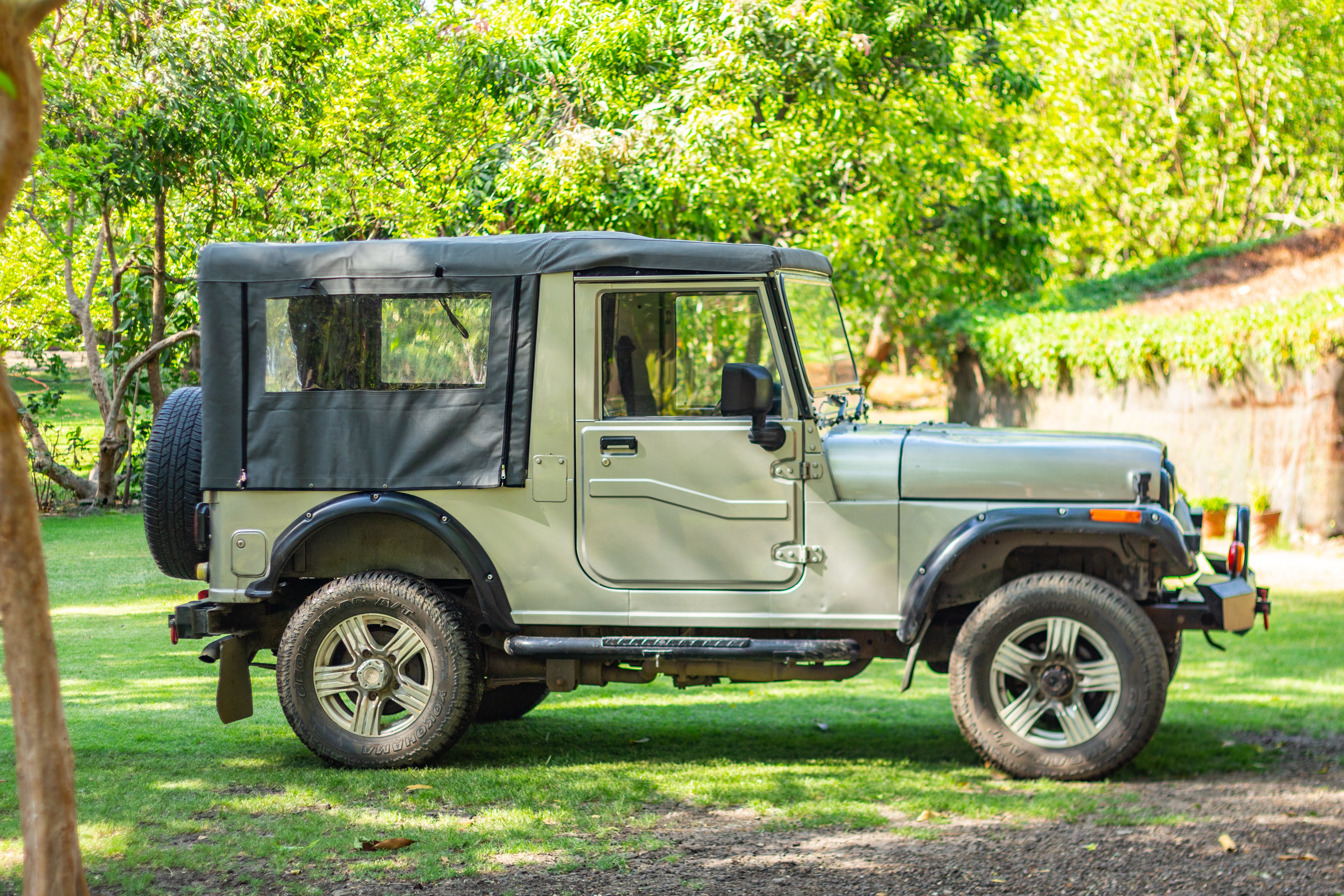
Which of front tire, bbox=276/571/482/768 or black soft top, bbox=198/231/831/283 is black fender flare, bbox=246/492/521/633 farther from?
black soft top, bbox=198/231/831/283

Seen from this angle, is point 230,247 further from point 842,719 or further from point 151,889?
point 842,719

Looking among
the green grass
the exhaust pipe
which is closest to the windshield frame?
the exhaust pipe

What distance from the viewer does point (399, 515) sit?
603 cm

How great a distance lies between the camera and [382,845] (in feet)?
15.9

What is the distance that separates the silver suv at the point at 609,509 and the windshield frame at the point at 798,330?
2 cm

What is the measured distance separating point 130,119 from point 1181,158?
21097 mm

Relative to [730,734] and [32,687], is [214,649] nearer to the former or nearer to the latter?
[730,734]

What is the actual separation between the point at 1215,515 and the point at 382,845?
479 inches

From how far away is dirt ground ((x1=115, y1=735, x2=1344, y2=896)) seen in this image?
4.38 meters

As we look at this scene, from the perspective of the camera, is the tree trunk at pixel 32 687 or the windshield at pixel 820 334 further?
the windshield at pixel 820 334

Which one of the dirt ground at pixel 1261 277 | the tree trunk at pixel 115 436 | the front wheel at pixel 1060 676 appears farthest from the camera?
the tree trunk at pixel 115 436

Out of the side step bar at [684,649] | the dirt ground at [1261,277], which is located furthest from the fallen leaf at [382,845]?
the dirt ground at [1261,277]

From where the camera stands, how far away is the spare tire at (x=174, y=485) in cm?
622

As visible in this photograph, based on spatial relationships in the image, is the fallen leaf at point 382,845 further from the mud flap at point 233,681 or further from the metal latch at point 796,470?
the metal latch at point 796,470
